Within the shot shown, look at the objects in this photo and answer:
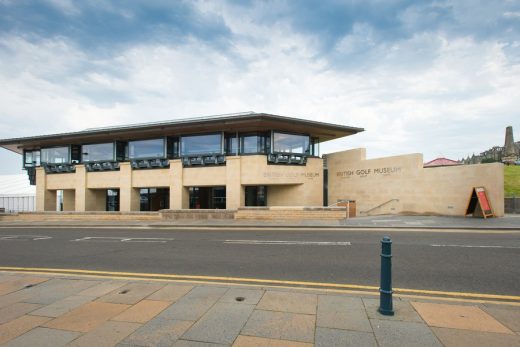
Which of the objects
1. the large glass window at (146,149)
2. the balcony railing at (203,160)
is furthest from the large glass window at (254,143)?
the large glass window at (146,149)

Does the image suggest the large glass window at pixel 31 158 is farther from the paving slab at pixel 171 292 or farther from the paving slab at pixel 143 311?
the paving slab at pixel 143 311

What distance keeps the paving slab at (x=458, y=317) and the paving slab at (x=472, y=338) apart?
0.11 meters

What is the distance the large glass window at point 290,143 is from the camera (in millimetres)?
21688

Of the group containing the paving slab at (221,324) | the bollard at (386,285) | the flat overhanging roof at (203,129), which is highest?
the flat overhanging roof at (203,129)

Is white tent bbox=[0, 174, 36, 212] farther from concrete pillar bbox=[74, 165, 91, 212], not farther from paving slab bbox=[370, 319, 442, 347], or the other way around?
paving slab bbox=[370, 319, 442, 347]

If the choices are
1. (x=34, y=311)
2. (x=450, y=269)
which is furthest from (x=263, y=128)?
(x=34, y=311)

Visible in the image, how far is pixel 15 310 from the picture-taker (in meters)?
4.53

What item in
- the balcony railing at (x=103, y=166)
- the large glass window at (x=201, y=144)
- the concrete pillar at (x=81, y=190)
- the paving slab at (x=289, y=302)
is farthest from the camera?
the concrete pillar at (x=81, y=190)

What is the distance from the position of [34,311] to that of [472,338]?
6.50 m

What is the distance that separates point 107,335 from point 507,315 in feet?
18.8

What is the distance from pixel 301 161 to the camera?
21844mm

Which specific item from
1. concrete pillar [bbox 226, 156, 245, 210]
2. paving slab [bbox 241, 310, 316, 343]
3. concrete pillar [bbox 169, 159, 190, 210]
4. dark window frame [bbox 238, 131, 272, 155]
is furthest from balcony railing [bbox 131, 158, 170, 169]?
paving slab [bbox 241, 310, 316, 343]

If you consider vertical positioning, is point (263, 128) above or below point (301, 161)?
above

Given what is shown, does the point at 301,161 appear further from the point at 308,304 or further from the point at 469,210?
the point at 308,304
